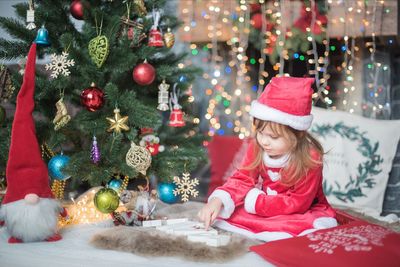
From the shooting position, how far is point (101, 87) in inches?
70.9

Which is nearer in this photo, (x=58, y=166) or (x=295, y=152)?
(x=295, y=152)

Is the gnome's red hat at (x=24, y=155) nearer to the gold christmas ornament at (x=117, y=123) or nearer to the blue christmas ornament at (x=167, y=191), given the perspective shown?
the gold christmas ornament at (x=117, y=123)

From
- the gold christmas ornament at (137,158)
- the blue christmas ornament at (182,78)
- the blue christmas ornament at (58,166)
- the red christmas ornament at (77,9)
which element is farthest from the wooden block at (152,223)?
the red christmas ornament at (77,9)

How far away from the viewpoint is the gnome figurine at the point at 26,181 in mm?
1261

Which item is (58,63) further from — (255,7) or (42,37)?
(255,7)

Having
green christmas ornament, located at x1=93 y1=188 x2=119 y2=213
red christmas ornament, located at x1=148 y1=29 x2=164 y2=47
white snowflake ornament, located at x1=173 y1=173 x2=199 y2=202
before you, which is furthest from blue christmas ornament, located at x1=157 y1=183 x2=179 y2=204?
red christmas ornament, located at x1=148 y1=29 x2=164 y2=47

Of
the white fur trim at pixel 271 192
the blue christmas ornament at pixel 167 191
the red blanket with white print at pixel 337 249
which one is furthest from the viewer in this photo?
the blue christmas ornament at pixel 167 191

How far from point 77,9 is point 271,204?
3.13 feet

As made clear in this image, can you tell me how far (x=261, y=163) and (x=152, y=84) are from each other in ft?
2.20

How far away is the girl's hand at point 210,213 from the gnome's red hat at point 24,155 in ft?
1.40

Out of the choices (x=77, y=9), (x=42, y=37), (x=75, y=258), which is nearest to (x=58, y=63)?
(x=42, y=37)

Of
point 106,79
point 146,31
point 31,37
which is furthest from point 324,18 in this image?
point 31,37

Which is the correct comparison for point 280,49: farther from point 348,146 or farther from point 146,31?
point 146,31

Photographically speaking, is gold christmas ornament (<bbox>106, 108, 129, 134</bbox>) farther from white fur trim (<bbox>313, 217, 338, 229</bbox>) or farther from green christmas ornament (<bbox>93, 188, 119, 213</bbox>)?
white fur trim (<bbox>313, 217, 338, 229</bbox>)
